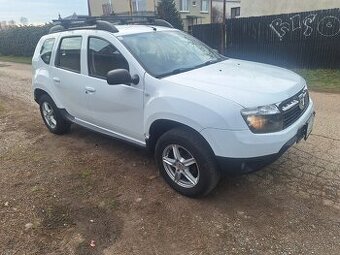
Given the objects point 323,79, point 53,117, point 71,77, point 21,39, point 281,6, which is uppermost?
point 281,6

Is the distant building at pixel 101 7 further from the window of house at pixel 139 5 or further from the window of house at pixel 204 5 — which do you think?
the window of house at pixel 204 5

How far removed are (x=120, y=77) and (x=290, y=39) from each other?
9.16m

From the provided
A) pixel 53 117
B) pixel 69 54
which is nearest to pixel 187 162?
pixel 69 54

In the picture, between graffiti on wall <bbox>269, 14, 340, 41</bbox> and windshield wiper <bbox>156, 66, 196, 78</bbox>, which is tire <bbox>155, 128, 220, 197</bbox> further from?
graffiti on wall <bbox>269, 14, 340, 41</bbox>

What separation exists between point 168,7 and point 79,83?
19.7m

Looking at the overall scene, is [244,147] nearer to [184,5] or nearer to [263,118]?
[263,118]

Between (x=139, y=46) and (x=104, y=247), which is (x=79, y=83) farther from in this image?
(x=104, y=247)

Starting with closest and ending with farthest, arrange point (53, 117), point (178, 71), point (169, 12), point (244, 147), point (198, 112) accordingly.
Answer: point (244, 147), point (198, 112), point (178, 71), point (53, 117), point (169, 12)

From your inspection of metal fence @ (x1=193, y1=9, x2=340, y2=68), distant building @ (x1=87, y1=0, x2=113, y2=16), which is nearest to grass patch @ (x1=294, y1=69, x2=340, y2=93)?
metal fence @ (x1=193, y1=9, x2=340, y2=68)

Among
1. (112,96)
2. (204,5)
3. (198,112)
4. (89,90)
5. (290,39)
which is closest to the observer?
(198,112)

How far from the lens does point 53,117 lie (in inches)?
225

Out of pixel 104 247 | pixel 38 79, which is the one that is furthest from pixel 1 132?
pixel 104 247

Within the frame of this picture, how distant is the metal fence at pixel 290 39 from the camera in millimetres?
10415

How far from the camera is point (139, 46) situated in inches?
157
